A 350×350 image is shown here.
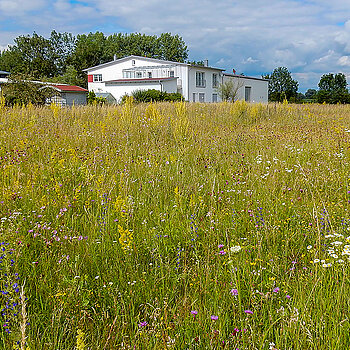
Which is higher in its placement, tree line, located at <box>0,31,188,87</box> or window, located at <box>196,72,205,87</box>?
tree line, located at <box>0,31,188,87</box>

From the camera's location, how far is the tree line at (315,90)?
39.8m

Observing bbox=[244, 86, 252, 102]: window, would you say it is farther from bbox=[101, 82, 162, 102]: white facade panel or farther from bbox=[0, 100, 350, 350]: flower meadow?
bbox=[0, 100, 350, 350]: flower meadow

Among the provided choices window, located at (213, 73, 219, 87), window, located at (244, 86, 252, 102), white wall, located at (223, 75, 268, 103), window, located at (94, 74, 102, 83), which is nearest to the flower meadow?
window, located at (213, 73, 219, 87)

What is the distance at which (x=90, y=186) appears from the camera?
361 cm

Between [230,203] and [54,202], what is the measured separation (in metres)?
1.68

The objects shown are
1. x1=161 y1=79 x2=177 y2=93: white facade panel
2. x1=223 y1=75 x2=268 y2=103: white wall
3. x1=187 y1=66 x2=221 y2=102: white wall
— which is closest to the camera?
x1=161 y1=79 x2=177 y2=93: white facade panel

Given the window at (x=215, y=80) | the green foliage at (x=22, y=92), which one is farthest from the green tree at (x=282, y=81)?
the green foliage at (x=22, y=92)

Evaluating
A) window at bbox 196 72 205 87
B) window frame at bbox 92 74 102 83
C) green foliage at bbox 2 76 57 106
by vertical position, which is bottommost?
green foliage at bbox 2 76 57 106

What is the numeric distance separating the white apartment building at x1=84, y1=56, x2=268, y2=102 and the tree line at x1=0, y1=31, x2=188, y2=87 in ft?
50.4

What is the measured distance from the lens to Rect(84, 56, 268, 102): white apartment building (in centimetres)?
4122

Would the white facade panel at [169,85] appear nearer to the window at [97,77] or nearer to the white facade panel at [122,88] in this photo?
the white facade panel at [122,88]

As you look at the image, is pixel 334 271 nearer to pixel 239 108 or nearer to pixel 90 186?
pixel 90 186

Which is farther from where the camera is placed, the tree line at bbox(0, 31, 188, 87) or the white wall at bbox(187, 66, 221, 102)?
the tree line at bbox(0, 31, 188, 87)

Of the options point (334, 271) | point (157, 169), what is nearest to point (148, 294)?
point (334, 271)
